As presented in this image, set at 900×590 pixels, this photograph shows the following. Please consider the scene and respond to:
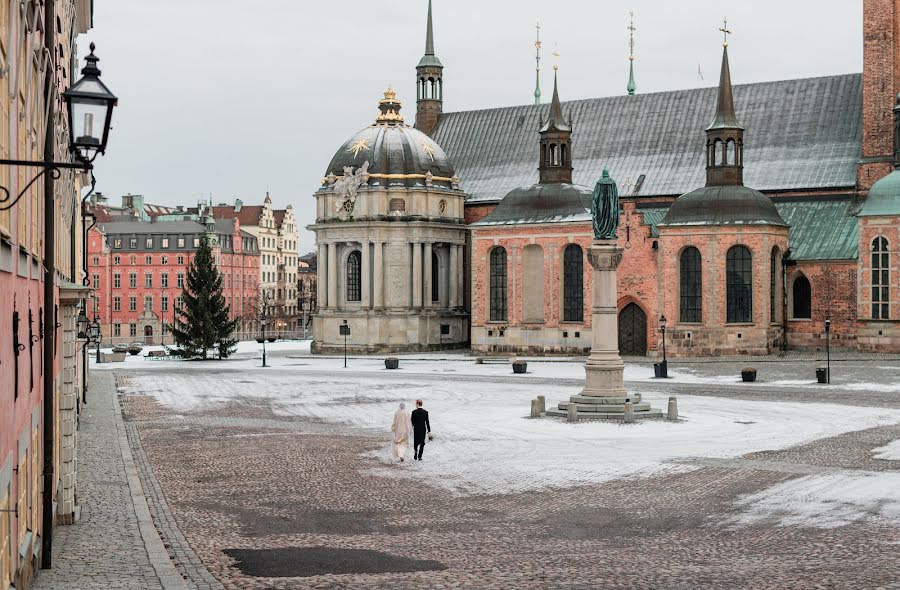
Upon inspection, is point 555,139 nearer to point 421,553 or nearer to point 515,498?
point 515,498

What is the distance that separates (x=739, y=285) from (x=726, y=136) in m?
8.20

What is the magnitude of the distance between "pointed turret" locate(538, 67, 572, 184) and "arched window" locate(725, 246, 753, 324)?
12.7m

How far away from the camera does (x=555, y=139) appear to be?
2953 inches

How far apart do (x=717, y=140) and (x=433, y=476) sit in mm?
47898

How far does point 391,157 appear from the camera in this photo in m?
77.1

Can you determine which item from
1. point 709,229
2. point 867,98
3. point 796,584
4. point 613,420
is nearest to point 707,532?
point 796,584

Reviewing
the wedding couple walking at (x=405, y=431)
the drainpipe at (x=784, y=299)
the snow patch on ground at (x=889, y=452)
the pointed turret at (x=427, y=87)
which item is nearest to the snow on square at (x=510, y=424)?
the wedding couple walking at (x=405, y=431)

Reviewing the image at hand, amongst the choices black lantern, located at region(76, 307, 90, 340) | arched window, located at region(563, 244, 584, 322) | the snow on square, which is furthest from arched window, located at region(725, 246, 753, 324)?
black lantern, located at region(76, 307, 90, 340)

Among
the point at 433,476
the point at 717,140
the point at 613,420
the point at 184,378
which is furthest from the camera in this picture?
the point at 717,140

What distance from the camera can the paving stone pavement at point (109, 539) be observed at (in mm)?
14539

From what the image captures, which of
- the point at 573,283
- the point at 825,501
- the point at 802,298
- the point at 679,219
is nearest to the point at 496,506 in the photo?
the point at 825,501

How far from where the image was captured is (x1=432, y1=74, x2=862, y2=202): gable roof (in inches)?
2908

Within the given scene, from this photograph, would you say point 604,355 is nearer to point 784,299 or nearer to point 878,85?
point 784,299

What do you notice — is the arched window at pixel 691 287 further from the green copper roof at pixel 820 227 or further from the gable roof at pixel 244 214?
the gable roof at pixel 244 214
